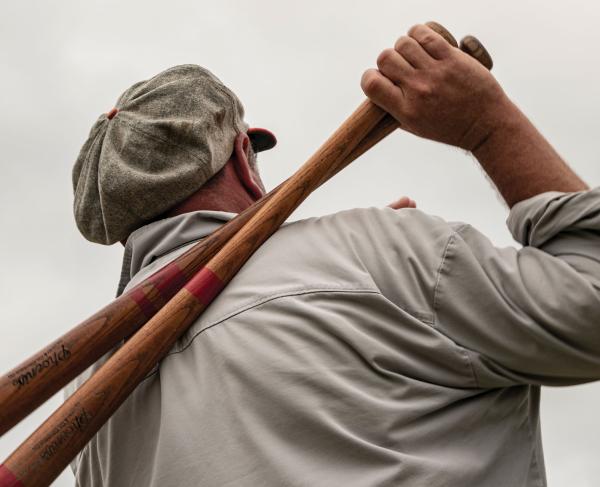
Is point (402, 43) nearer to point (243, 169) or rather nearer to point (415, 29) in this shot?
point (415, 29)

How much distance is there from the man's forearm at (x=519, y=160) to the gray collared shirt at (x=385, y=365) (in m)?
0.10

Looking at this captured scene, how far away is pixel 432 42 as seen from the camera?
10.2 feet

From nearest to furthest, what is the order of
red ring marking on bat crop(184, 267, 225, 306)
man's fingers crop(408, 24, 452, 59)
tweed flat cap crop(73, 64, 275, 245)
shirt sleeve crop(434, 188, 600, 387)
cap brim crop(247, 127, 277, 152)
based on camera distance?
shirt sleeve crop(434, 188, 600, 387), red ring marking on bat crop(184, 267, 225, 306), man's fingers crop(408, 24, 452, 59), tweed flat cap crop(73, 64, 275, 245), cap brim crop(247, 127, 277, 152)

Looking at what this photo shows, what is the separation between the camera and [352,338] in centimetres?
269

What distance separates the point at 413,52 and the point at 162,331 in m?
1.24

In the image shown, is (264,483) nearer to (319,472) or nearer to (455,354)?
(319,472)

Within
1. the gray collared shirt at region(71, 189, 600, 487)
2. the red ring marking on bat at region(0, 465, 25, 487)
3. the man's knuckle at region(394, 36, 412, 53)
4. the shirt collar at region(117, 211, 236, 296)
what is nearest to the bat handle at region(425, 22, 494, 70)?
the man's knuckle at region(394, 36, 412, 53)

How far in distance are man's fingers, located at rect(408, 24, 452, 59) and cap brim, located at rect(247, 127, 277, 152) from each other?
1314 mm

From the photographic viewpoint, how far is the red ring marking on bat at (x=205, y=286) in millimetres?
2848

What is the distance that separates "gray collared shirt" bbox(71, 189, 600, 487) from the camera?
102 inches

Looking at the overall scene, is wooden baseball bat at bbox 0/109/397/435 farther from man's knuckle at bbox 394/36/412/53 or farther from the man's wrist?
the man's wrist

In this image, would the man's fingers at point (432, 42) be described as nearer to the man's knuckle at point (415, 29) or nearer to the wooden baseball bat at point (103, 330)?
the man's knuckle at point (415, 29)

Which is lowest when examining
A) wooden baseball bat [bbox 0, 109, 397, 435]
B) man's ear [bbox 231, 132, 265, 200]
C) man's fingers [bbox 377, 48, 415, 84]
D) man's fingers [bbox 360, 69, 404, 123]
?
wooden baseball bat [bbox 0, 109, 397, 435]

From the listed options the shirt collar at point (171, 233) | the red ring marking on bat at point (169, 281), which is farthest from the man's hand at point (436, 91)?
the red ring marking on bat at point (169, 281)
